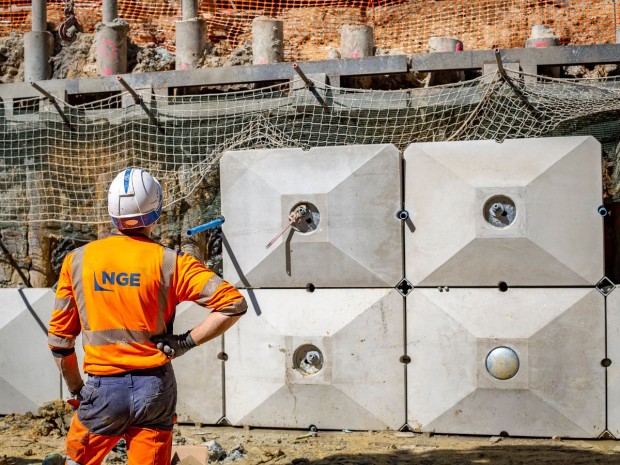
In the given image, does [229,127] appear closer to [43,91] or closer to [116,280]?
[43,91]

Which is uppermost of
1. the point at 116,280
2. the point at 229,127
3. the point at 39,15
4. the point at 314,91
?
the point at 39,15

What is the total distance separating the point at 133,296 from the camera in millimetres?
3846

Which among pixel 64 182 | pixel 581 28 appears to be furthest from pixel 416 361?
pixel 581 28

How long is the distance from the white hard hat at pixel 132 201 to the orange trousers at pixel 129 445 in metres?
0.97

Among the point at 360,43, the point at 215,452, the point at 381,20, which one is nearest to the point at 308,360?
the point at 215,452

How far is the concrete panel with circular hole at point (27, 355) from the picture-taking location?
7.00 metres

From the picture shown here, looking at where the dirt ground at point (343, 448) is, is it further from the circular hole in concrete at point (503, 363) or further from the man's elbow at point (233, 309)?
the man's elbow at point (233, 309)

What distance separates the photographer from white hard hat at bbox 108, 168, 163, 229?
12.9 feet

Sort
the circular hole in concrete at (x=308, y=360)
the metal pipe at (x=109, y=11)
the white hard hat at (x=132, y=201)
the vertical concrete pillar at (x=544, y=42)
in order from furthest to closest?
1. the metal pipe at (x=109, y=11)
2. the vertical concrete pillar at (x=544, y=42)
3. the circular hole in concrete at (x=308, y=360)
4. the white hard hat at (x=132, y=201)

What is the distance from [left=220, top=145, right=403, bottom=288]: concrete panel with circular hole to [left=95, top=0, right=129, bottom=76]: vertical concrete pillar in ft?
7.87

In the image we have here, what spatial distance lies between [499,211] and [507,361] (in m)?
1.11

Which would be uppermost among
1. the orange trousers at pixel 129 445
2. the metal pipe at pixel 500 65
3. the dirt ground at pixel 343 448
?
the metal pipe at pixel 500 65

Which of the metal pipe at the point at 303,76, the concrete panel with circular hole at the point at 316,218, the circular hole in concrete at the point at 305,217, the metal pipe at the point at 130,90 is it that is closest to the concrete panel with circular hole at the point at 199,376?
the concrete panel with circular hole at the point at 316,218

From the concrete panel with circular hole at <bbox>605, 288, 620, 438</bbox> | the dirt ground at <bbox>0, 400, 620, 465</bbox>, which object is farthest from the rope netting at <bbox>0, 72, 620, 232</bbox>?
the dirt ground at <bbox>0, 400, 620, 465</bbox>
